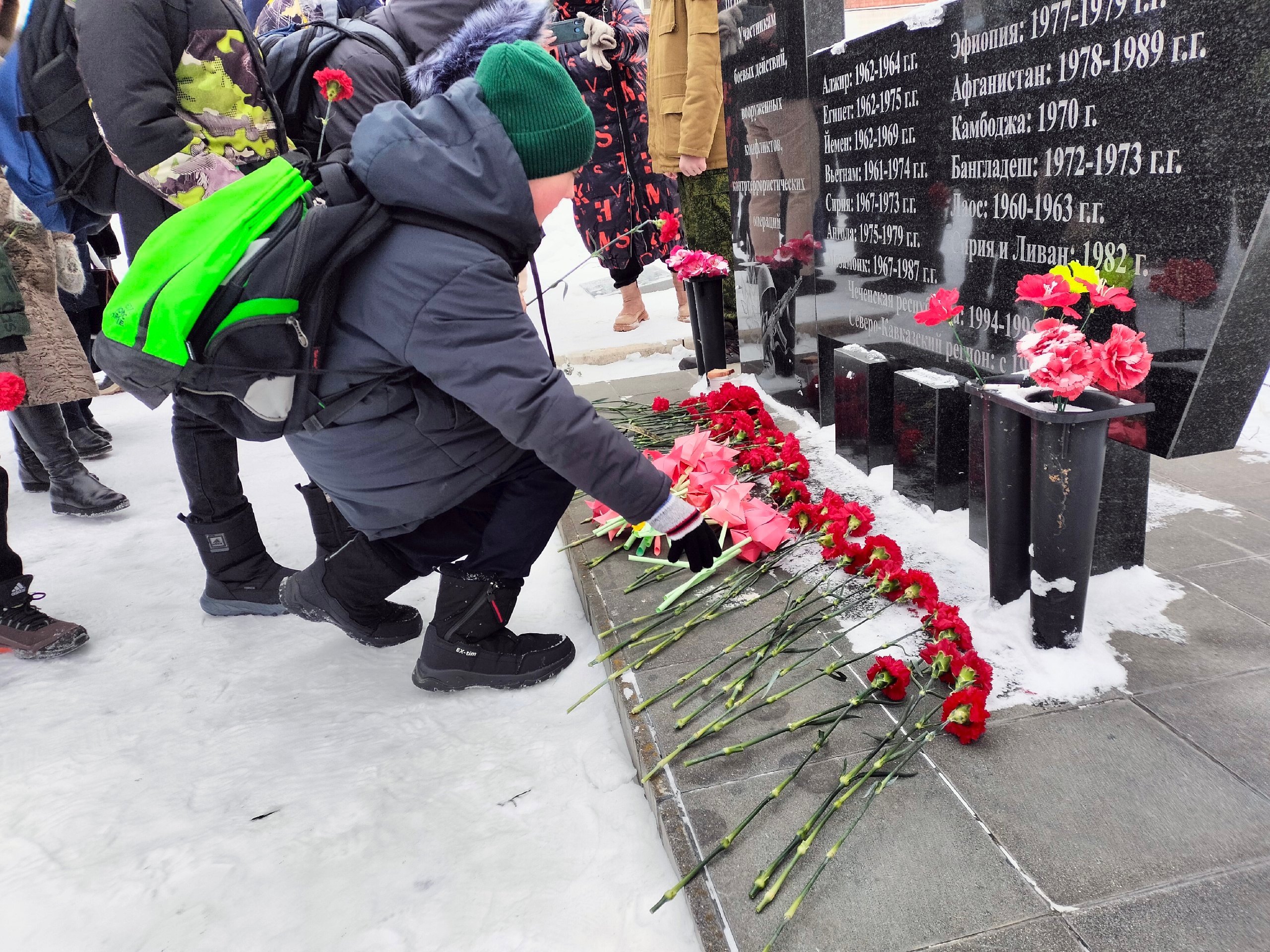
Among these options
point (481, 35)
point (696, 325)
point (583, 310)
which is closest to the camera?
point (481, 35)

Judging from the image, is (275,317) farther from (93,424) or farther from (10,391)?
(93,424)

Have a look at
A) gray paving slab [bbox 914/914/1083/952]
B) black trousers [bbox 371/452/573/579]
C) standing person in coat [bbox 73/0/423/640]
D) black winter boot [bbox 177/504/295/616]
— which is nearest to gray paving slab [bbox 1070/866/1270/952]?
gray paving slab [bbox 914/914/1083/952]

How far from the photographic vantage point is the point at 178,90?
7.45 ft

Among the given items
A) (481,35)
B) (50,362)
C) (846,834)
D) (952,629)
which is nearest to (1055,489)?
(952,629)

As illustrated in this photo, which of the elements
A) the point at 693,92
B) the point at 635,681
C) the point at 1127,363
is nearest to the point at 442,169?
the point at 635,681

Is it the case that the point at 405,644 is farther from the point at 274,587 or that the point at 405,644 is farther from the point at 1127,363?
the point at 1127,363

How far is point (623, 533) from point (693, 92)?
247cm

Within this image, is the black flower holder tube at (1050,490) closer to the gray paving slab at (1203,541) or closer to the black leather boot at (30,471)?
the gray paving slab at (1203,541)

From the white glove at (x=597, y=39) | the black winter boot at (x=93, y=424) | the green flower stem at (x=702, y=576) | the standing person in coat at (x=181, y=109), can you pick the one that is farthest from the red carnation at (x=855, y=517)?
the black winter boot at (x=93, y=424)

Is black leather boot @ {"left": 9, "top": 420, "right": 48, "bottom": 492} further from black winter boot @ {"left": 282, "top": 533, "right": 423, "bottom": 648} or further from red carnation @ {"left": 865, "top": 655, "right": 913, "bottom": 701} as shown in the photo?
red carnation @ {"left": 865, "top": 655, "right": 913, "bottom": 701}

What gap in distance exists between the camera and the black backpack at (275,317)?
1.72 meters

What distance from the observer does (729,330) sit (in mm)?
5023

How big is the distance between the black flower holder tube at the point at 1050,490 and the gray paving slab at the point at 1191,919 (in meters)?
0.66

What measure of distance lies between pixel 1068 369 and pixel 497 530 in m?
1.31
